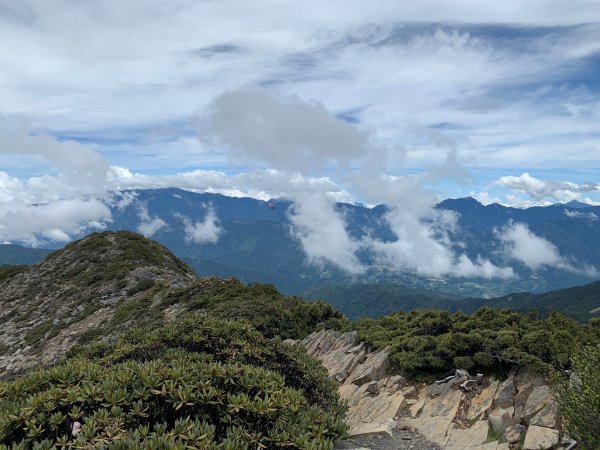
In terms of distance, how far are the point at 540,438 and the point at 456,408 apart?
3343mm

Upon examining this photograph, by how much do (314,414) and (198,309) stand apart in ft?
95.2

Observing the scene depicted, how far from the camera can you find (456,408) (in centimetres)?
1448

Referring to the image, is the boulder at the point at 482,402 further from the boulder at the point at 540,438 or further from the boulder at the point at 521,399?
the boulder at the point at 540,438

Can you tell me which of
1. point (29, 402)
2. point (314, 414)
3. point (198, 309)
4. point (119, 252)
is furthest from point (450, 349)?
Answer: point (119, 252)

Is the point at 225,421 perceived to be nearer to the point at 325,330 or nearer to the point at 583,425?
the point at 583,425

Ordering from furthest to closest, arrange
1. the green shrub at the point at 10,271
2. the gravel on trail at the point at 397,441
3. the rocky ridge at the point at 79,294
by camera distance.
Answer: the green shrub at the point at 10,271 → the rocky ridge at the point at 79,294 → the gravel on trail at the point at 397,441

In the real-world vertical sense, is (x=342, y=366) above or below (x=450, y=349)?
below

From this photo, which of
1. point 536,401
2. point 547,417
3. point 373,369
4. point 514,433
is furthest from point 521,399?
point 373,369

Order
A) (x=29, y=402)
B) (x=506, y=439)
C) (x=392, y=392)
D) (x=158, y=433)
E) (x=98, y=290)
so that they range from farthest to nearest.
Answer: (x=98, y=290), (x=392, y=392), (x=506, y=439), (x=29, y=402), (x=158, y=433)

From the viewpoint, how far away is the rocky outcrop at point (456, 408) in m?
12.0

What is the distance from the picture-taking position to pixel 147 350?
14.0 m

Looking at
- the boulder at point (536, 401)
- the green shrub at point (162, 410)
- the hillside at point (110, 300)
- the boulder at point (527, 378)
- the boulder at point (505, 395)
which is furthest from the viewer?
the hillside at point (110, 300)

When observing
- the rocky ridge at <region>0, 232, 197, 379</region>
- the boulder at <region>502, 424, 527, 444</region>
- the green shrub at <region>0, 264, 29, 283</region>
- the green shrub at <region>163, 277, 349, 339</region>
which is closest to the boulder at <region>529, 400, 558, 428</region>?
the boulder at <region>502, 424, 527, 444</region>

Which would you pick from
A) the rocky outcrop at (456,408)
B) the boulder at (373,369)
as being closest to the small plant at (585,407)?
the rocky outcrop at (456,408)
